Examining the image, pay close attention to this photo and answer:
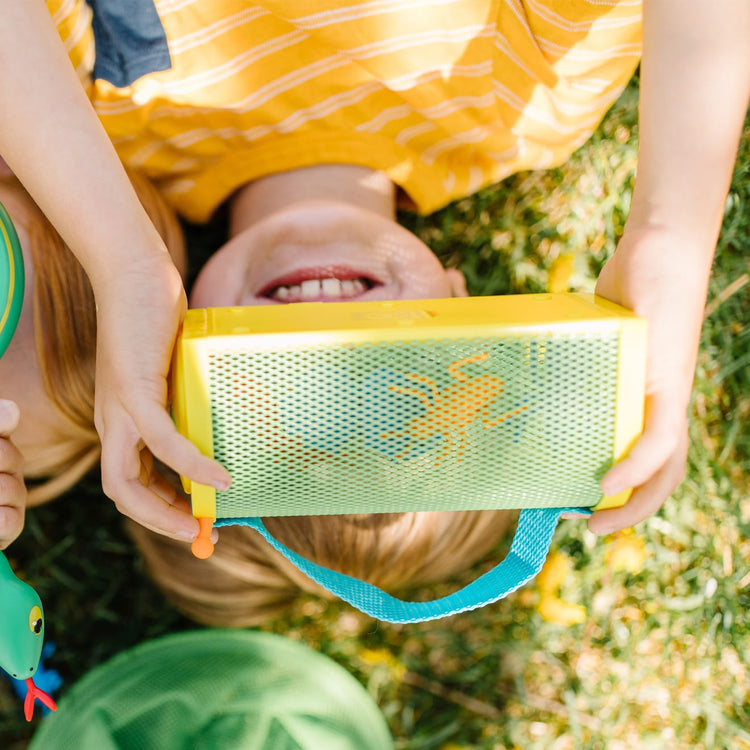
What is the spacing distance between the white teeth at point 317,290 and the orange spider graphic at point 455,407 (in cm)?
45

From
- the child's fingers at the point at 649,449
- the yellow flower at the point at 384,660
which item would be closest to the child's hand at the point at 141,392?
the child's fingers at the point at 649,449

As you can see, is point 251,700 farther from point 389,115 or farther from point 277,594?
point 389,115

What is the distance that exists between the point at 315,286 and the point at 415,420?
478 mm

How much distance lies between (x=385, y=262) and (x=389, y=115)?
0.90ft

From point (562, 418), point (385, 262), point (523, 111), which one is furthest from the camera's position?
point (523, 111)

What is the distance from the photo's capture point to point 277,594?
1338 millimetres

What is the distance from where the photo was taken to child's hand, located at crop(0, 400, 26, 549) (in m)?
0.94

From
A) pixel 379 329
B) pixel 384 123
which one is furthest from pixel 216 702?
pixel 384 123

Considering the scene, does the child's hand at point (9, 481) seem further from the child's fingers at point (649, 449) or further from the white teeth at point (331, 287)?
the child's fingers at point (649, 449)

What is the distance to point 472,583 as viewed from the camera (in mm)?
878

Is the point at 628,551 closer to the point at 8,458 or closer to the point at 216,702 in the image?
the point at 216,702

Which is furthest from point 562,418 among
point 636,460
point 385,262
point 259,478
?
point 385,262

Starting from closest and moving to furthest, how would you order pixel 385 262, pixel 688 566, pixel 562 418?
pixel 562 418
pixel 385 262
pixel 688 566

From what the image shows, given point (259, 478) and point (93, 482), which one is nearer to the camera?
point (259, 478)
